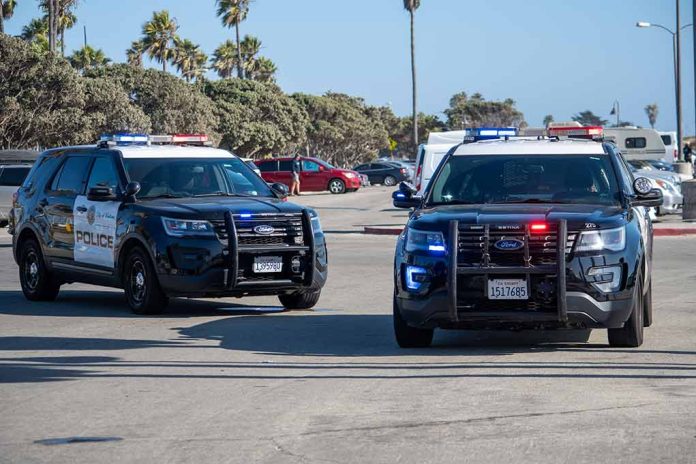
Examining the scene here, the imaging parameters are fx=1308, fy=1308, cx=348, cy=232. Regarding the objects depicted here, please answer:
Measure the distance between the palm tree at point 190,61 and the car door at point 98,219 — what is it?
94.1 m

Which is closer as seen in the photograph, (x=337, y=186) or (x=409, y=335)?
(x=409, y=335)

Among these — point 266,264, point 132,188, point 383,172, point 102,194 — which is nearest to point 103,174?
point 102,194

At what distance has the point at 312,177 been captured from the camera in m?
59.0

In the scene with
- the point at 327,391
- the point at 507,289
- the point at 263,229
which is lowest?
the point at 327,391

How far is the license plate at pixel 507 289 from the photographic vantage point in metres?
10.3

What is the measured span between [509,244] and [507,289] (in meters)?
0.36

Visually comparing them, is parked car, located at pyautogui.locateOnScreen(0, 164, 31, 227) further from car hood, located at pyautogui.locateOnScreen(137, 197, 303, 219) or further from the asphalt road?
car hood, located at pyautogui.locateOnScreen(137, 197, 303, 219)

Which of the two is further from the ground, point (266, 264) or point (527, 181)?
point (527, 181)

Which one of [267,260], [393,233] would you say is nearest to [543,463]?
[267,260]

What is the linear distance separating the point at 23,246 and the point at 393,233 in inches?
588

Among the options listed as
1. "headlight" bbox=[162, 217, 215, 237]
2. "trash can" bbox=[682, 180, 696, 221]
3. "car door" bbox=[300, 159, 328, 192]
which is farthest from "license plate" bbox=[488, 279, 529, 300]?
"car door" bbox=[300, 159, 328, 192]

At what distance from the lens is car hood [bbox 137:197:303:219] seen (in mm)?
13750

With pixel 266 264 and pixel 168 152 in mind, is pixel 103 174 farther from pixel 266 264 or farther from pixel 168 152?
pixel 266 264

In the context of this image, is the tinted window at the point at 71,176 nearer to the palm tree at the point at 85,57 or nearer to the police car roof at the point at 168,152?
the police car roof at the point at 168,152
